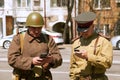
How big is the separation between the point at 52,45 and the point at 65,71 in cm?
1028

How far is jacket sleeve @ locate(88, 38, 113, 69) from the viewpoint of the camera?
4.85 metres

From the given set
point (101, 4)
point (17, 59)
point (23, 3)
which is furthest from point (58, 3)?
point (17, 59)

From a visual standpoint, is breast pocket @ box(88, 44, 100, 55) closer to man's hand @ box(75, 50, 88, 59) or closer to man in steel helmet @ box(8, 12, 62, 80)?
man's hand @ box(75, 50, 88, 59)

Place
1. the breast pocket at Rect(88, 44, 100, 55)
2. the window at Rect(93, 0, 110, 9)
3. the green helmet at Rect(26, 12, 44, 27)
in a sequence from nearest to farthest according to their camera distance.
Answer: the breast pocket at Rect(88, 44, 100, 55)
the green helmet at Rect(26, 12, 44, 27)
the window at Rect(93, 0, 110, 9)

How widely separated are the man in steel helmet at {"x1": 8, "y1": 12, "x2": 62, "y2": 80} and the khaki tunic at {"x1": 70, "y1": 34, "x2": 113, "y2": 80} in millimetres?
229

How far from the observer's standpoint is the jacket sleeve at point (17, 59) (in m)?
5.05

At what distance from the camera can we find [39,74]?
5.22 m

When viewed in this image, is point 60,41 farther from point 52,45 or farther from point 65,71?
point 52,45

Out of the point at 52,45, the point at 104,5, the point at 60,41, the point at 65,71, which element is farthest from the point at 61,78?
the point at 104,5

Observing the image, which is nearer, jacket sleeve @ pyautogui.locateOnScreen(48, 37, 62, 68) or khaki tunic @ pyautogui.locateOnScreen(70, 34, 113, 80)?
khaki tunic @ pyautogui.locateOnScreen(70, 34, 113, 80)

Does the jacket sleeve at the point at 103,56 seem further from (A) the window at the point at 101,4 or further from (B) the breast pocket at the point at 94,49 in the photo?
(A) the window at the point at 101,4

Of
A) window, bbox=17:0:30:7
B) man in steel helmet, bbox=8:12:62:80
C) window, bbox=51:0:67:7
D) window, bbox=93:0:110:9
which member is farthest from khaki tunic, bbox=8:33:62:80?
window, bbox=17:0:30:7

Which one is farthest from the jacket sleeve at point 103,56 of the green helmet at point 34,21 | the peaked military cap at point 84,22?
the green helmet at point 34,21

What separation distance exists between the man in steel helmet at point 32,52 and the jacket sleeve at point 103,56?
0.51 metres
